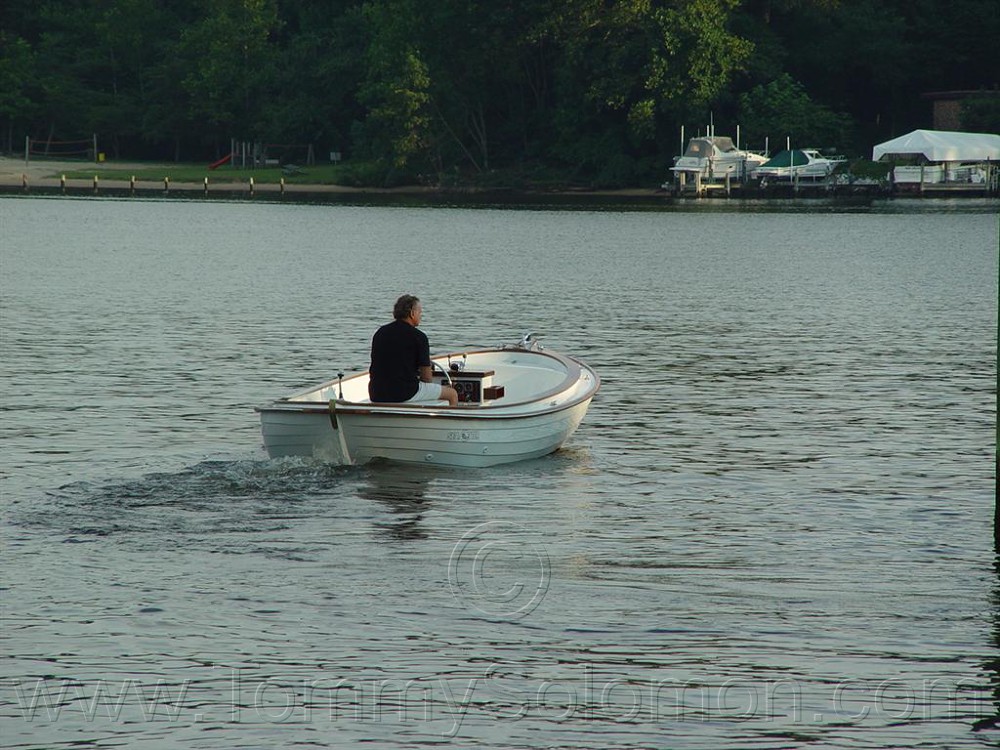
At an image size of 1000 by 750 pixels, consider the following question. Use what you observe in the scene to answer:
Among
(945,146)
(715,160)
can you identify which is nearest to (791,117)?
(715,160)

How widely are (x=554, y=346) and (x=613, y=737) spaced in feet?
74.5

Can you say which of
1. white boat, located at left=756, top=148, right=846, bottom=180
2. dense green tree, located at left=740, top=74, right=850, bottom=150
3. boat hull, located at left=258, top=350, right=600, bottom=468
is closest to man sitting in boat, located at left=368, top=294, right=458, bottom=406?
boat hull, located at left=258, top=350, right=600, bottom=468

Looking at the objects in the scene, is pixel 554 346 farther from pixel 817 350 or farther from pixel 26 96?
pixel 26 96

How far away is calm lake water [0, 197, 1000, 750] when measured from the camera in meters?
10.8

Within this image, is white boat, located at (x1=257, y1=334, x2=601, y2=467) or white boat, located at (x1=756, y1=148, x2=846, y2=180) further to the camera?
white boat, located at (x1=756, y1=148, x2=846, y2=180)

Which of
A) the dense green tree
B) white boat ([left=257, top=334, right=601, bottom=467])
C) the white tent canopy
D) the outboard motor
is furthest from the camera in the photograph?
the dense green tree

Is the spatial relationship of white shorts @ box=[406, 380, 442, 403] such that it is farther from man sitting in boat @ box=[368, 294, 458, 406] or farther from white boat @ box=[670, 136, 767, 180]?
white boat @ box=[670, 136, 767, 180]

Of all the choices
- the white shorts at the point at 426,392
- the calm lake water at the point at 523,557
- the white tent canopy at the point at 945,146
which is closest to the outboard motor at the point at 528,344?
the calm lake water at the point at 523,557

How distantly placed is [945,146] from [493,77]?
3612 cm

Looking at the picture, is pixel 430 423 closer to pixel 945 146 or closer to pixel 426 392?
pixel 426 392

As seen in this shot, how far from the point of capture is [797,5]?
350ft

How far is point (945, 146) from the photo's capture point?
93.1m

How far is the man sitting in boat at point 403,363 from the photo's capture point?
18094 mm

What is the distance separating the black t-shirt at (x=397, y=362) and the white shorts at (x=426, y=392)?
53 mm
